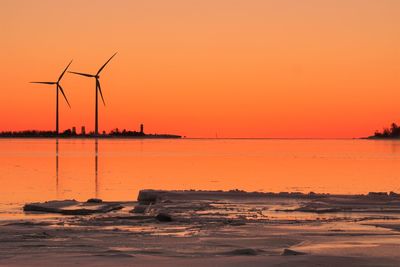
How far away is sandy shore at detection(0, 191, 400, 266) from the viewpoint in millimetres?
12242

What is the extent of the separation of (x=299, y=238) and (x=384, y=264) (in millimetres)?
3981

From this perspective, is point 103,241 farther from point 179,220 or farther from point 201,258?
point 179,220

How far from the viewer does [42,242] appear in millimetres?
14711

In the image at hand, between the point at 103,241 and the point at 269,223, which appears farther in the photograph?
the point at 269,223

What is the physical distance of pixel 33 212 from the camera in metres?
22.7

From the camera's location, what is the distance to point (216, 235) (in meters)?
16.1

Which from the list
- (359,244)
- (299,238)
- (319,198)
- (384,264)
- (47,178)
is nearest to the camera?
(384,264)

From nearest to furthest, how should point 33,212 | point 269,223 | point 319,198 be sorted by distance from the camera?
point 269,223 → point 33,212 → point 319,198

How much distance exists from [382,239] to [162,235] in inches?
181

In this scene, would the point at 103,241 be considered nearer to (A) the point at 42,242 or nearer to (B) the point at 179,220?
(A) the point at 42,242

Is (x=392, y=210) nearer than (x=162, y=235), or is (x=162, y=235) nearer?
(x=162, y=235)

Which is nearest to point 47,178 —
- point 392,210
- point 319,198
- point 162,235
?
point 319,198

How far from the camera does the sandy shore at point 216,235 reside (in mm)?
12242

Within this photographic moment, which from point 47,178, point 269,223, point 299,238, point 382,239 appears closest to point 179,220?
point 269,223
